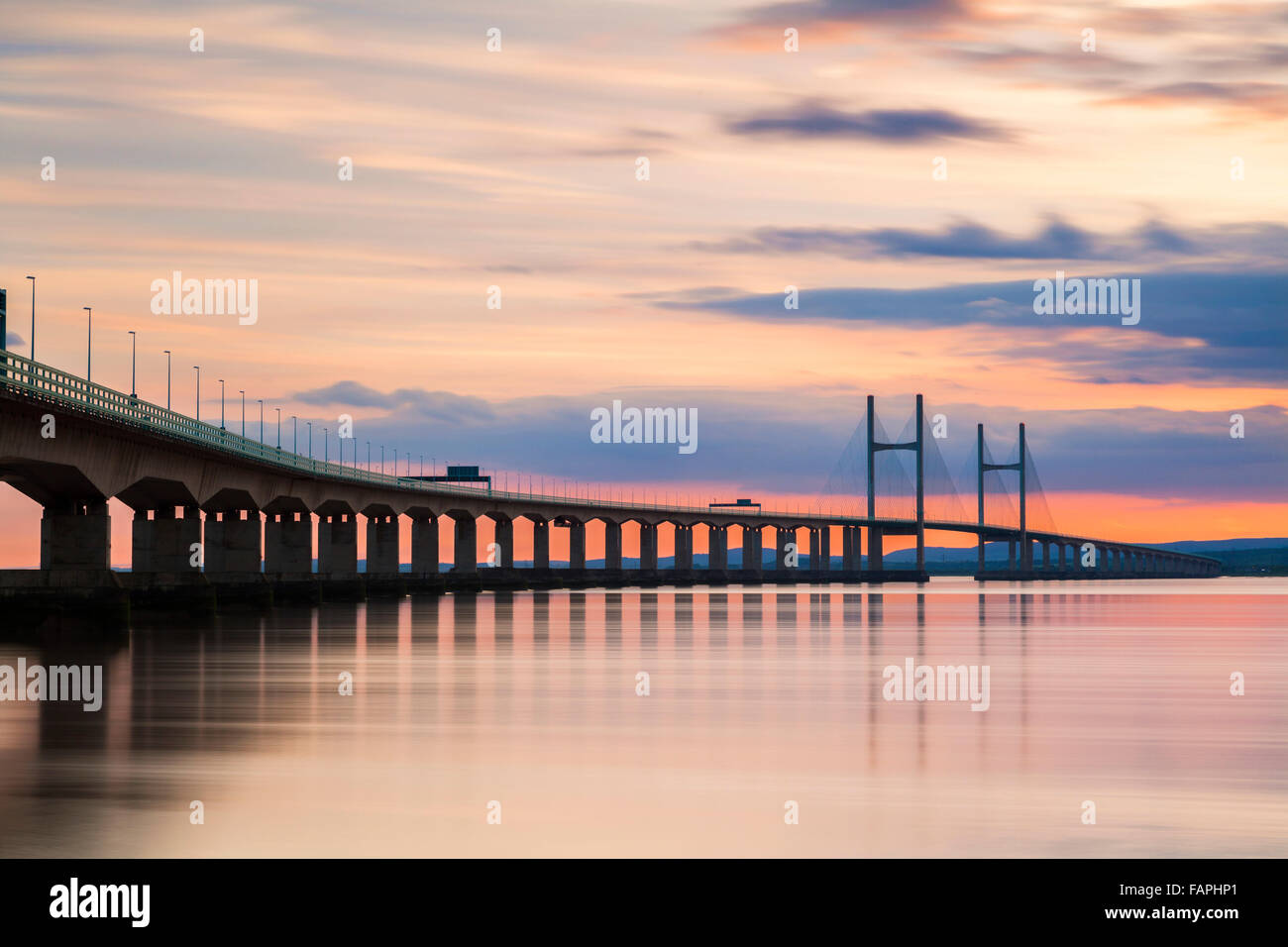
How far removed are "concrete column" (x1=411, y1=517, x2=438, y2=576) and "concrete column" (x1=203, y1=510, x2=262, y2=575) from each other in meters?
44.1

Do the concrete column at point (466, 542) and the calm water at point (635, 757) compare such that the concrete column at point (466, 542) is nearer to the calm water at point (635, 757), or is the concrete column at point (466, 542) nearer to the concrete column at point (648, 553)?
the concrete column at point (648, 553)

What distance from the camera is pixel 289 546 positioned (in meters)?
109

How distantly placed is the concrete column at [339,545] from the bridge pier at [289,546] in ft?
35.4

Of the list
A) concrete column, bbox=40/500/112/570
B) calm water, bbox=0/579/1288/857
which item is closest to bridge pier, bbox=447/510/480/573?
concrete column, bbox=40/500/112/570

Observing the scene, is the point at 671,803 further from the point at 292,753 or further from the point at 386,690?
the point at 386,690

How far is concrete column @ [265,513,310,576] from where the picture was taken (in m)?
109

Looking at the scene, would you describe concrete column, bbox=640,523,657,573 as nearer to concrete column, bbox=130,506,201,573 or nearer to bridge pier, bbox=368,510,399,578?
bridge pier, bbox=368,510,399,578

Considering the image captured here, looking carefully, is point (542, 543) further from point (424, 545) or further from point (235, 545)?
point (235, 545)

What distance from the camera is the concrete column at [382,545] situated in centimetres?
13275

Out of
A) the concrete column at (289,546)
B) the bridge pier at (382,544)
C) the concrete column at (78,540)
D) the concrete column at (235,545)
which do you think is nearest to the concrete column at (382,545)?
the bridge pier at (382,544)

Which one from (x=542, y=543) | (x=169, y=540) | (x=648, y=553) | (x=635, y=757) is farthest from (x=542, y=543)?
(x=635, y=757)
